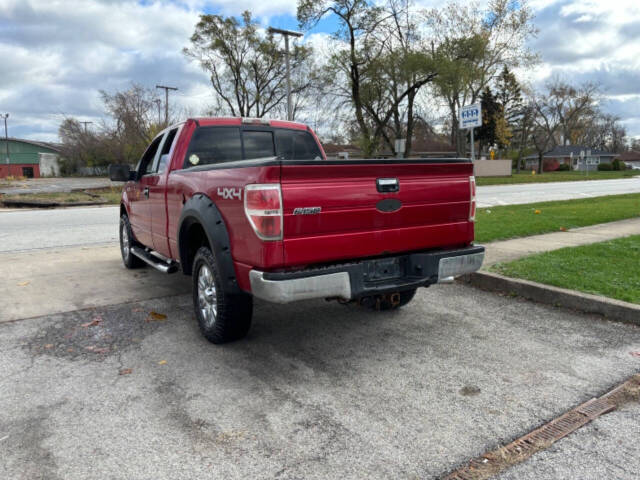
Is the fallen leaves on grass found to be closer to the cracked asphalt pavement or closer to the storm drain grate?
the cracked asphalt pavement

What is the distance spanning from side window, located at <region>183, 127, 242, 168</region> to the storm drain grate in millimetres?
3855

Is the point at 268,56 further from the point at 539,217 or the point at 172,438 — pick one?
the point at 172,438

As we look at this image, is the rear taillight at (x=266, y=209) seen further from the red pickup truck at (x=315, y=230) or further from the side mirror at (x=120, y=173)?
the side mirror at (x=120, y=173)

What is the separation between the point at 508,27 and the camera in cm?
4159

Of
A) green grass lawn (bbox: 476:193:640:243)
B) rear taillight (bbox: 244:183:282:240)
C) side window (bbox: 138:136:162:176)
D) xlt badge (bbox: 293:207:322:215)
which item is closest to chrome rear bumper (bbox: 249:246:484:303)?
rear taillight (bbox: 244:183:282:240)

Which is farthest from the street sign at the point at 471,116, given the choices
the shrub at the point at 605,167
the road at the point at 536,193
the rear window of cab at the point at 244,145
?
the shrub at the point at 605,167

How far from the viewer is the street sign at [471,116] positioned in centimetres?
1050

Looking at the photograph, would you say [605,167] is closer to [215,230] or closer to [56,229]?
[56,229]

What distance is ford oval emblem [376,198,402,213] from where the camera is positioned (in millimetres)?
3761

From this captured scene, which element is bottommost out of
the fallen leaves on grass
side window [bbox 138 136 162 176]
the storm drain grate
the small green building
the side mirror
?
the storm drain grate

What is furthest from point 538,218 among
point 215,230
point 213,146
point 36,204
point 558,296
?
point 36,204

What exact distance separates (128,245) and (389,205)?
16.2 ft

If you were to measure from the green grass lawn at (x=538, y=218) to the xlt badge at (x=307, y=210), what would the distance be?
18.8 feet

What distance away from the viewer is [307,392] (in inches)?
135
